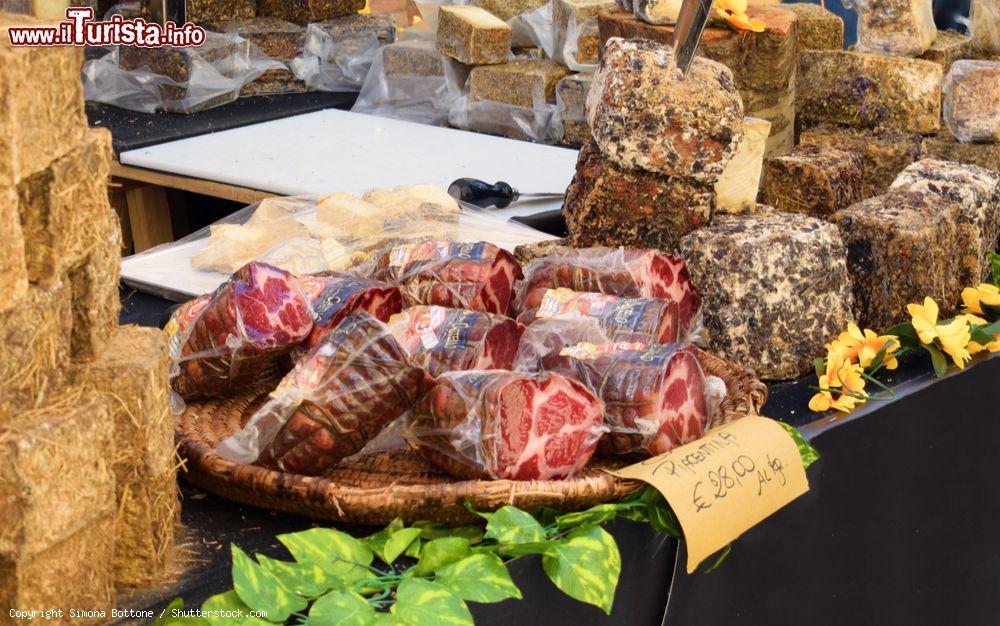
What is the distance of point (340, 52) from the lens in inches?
174

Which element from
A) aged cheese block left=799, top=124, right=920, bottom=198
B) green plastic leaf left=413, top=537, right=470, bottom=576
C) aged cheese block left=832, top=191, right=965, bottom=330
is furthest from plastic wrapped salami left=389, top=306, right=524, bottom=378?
aged cheese block left=799, top=124, right=920, bottom=198

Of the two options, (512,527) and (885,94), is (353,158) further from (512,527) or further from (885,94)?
(512,527)

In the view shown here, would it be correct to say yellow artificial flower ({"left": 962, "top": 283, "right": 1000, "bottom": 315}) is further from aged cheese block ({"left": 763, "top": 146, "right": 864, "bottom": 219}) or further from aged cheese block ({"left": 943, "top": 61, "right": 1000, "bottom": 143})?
aged cheese block ({"left": 943, "top": 61, "right": 1000, "bottom": 143})

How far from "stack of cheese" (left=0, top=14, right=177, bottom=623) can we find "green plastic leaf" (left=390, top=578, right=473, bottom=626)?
0.90ft

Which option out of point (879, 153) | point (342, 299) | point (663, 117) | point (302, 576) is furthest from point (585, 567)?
point (879, 153)

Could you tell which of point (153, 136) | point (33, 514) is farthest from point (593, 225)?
point (153, 136)

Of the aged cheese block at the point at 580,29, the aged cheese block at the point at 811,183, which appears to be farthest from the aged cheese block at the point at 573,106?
the aged cheese block at the point at 811,183

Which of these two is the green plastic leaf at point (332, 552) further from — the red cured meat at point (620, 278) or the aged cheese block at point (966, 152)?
the aged cheese block at point (966, 152)

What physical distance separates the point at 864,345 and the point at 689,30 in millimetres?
580

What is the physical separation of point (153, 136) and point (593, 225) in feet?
6.88

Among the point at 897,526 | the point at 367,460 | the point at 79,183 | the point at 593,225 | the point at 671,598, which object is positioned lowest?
the point at 897,526

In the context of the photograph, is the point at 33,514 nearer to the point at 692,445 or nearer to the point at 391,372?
the point at 391,372

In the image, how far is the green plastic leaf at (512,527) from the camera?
1.18 metres

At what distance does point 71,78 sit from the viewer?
39.5 inches
